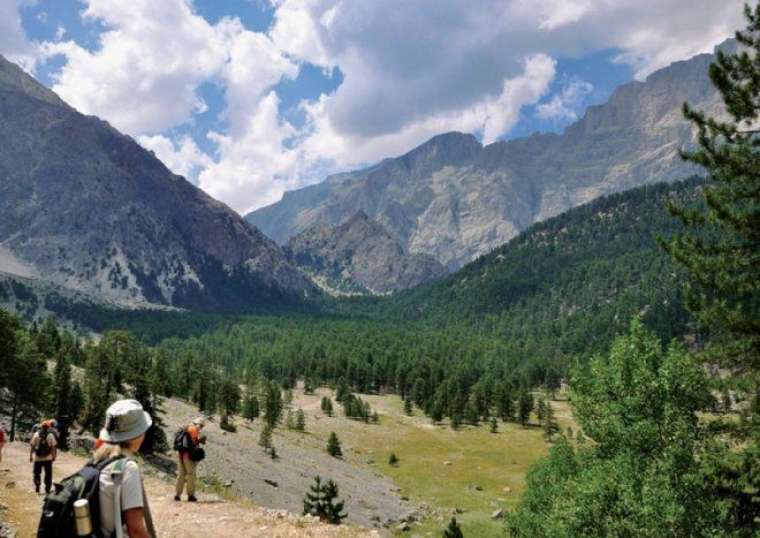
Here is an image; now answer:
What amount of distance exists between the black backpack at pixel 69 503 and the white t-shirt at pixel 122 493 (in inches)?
2.3

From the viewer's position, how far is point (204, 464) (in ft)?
201

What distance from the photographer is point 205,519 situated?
2094 centimetres

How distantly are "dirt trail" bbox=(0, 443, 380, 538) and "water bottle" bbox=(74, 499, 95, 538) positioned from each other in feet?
45.0

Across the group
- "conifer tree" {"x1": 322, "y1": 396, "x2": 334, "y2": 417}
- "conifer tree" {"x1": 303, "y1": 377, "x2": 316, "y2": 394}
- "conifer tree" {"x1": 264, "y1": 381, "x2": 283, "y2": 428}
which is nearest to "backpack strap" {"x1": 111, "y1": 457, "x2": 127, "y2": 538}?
"conifer tree" {"x1": 264, "y1": 381, "x2": 283, "y2": 428}

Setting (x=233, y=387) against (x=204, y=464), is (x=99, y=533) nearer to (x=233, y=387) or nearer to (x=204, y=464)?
(x=204, y=464)

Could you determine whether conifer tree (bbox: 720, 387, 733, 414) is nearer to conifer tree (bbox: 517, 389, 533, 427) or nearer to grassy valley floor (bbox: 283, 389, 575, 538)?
grassy valley floor (bbox: 283, 389, 575, 538)

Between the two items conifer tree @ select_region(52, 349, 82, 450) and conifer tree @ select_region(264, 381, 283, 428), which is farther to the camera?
conifer tree @ select_region(264, 381, 283, 428)

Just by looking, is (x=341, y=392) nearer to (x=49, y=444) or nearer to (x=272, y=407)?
(x=272, y=407)

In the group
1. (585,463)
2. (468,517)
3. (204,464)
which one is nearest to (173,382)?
(204,464)

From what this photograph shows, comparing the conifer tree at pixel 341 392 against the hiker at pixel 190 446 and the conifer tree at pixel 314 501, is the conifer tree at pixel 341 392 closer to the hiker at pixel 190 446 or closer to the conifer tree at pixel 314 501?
the conifer tree at pixel 314 501

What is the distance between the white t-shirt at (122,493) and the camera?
23.9 ft

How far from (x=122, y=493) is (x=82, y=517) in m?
0.55

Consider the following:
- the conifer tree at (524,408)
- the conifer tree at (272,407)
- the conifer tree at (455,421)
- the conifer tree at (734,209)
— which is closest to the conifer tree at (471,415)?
the conifer tree at (455,421)

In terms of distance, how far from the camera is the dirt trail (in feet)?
64.7
